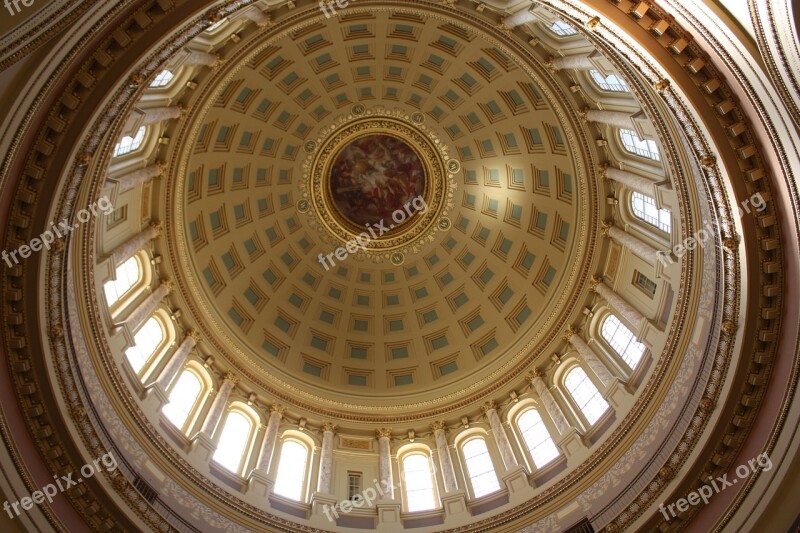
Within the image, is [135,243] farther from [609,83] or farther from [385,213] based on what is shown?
[609,83]

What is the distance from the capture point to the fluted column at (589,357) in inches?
973

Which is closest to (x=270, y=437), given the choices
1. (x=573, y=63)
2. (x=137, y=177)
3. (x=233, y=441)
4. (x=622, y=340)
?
(x=233, y=441)

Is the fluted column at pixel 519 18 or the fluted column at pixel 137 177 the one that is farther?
the fluted column at pixel 519 18

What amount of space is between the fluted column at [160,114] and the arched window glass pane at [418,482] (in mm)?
17420

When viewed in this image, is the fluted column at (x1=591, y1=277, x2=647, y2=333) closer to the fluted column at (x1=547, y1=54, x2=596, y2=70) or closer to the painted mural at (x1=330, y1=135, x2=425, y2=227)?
the fluted column at (x1=547, y1=54, x2=596, y2=70)

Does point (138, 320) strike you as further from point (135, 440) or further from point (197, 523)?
point (197, 523)

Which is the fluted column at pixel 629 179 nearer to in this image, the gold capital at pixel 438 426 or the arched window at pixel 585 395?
the arched window at pixel 585 395

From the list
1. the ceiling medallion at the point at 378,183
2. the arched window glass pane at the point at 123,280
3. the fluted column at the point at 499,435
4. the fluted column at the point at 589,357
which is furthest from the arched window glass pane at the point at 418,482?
the arched window glass pane at the point at 123,280

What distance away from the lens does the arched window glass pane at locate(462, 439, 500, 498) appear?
993 inches

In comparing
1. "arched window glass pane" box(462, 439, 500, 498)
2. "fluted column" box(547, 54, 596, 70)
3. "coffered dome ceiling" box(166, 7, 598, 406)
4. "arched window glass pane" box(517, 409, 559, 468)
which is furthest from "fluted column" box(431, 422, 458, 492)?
"fluted column" box(547, 54, 596, 70)

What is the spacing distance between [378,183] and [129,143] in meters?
16.8

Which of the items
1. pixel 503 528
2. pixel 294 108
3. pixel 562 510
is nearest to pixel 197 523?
pixel 503 528

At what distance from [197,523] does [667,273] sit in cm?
1797

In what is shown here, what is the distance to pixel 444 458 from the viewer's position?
1064 inches
